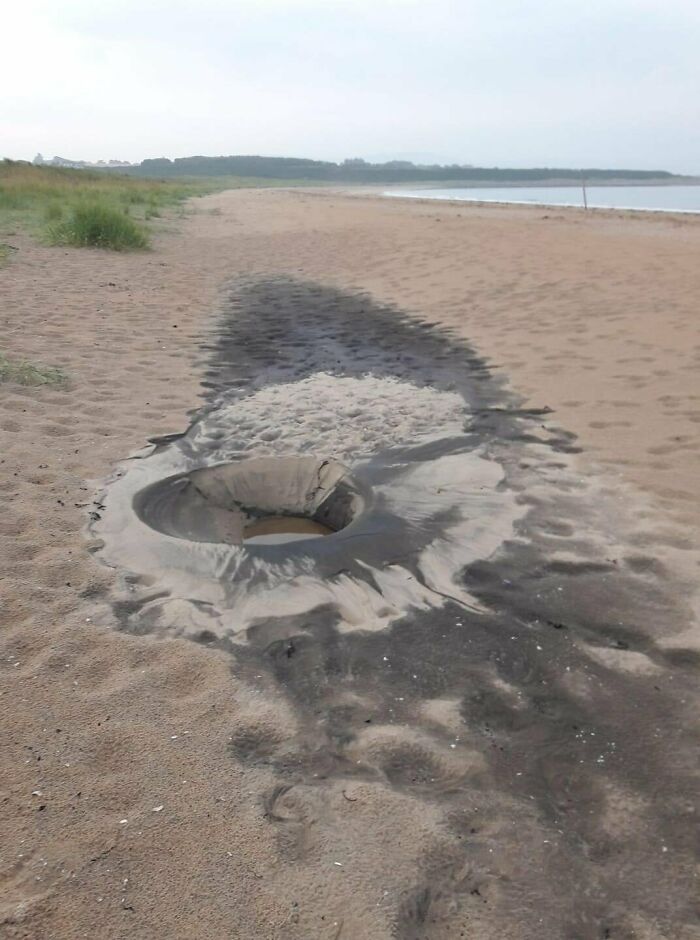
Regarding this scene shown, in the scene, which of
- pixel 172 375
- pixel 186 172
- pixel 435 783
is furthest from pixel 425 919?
pixel 186 172

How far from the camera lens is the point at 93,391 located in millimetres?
4891

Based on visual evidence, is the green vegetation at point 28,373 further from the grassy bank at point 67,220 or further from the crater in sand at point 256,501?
the grassy bank at point 67,220

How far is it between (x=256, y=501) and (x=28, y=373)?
2178 mm

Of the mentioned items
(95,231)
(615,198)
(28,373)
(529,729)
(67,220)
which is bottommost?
(529,729)

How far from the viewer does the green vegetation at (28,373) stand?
4.76 metres

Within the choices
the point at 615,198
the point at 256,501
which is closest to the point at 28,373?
the point at 256,501

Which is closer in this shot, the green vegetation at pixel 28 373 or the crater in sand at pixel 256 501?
the crater in sand at pixel 256 501

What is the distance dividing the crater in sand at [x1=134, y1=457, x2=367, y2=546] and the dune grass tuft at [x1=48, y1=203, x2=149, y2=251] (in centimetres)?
872

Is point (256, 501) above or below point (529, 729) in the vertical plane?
above

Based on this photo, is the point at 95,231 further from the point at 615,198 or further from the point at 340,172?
the point at 340,172

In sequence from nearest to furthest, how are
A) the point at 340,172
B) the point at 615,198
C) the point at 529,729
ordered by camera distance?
the point at 529,729 < the point at 615,198 < the point at 340,172

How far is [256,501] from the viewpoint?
12.4 feet

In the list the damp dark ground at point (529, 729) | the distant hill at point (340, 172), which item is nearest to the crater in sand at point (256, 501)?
the damp dark ground at point (529, 729)

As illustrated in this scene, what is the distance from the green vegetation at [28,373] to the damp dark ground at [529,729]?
Answer: 2861 mm
